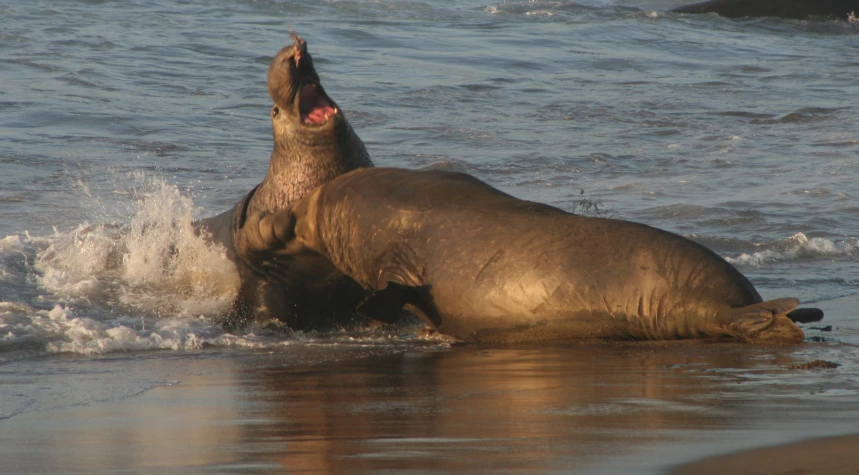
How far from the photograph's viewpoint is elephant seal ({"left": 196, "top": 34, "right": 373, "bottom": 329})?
7.52m

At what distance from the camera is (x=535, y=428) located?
13.2 ft

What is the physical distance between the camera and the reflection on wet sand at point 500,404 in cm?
368

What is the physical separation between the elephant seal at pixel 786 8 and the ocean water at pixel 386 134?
2.62 ft

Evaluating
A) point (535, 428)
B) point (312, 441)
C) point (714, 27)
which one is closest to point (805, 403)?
point (535, 428)

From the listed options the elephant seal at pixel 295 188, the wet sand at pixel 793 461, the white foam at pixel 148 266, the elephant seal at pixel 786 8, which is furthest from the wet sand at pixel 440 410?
the elephant seal at pixel 786 8

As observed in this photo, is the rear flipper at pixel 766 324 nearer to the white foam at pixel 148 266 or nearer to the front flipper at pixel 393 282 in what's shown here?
the front flipper at pixel 393 282

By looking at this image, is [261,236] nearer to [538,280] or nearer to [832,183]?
[538,280]

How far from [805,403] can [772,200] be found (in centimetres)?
699

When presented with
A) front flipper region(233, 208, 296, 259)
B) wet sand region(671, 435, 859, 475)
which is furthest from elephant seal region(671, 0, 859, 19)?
wet sand region(671, 435, 859, 475)

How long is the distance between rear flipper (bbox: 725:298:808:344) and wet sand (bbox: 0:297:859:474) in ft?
0.30

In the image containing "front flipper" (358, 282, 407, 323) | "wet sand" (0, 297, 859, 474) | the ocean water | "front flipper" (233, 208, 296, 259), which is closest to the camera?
"wet sand" (0, 297, 859, 474)

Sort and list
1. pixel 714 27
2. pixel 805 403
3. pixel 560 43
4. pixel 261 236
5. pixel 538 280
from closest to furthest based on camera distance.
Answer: pixel 805 403 < pixel 538 280 < pixel 261 236 < pixel 560 43 < pixel 714 27

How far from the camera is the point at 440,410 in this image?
176 inches

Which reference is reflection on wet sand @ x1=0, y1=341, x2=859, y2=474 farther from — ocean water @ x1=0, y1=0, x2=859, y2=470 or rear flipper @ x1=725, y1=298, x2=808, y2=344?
ocean water @ x1=0, y1=0, x2=859, y2=470
